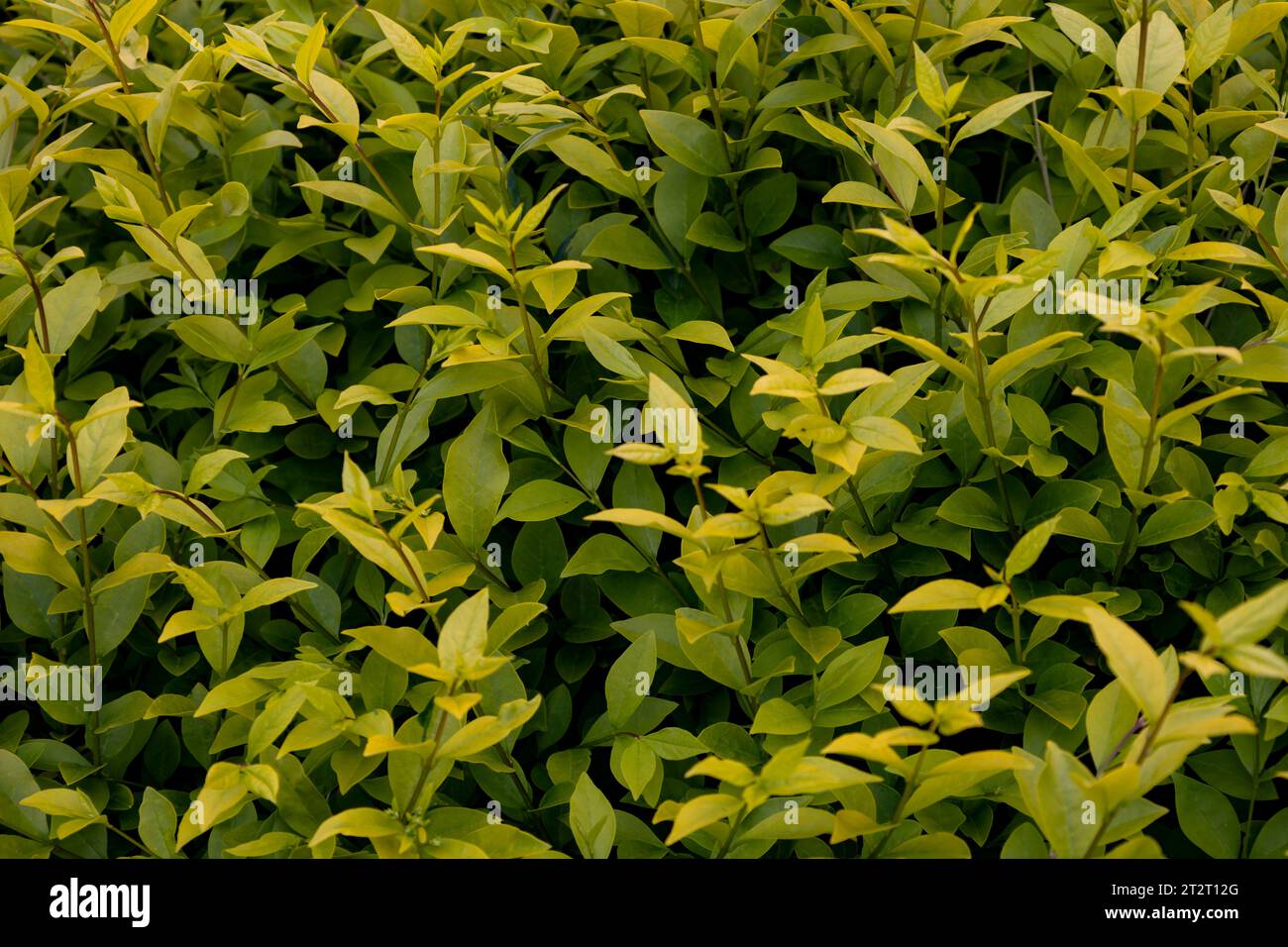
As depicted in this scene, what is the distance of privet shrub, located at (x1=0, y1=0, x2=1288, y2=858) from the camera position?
1.00 meters

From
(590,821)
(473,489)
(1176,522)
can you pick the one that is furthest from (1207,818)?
(473,489)

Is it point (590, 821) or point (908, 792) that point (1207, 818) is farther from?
point (590, 821)

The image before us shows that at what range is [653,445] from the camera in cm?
102

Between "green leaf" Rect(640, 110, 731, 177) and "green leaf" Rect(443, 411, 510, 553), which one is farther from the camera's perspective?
"green leaf" Rect(640, 110, 731, 177)

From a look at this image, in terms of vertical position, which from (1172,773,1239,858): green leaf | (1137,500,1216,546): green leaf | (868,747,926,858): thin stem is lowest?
(1172,773,1239,858): green leaf

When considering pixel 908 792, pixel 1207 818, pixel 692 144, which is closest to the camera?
pixel 908 792

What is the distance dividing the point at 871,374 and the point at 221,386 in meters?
0.80

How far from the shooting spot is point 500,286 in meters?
1.29

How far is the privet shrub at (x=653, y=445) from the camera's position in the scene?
39.3 inches

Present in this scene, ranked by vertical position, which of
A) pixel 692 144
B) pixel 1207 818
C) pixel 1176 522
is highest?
pixel 692 144

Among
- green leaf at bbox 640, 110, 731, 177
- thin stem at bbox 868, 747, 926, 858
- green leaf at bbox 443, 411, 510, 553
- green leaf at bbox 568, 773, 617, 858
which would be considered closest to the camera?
thin stem at bbox 868, 747, 926, 858

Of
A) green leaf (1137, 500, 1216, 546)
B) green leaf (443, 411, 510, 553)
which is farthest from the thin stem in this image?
green leaf (443, 411, 510, 553)

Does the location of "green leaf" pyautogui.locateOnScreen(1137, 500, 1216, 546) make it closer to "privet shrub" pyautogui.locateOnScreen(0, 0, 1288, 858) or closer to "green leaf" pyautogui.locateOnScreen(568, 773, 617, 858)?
"privet shrub" pyautogui.locateOnScreen(0, 0, 1288, 858)
